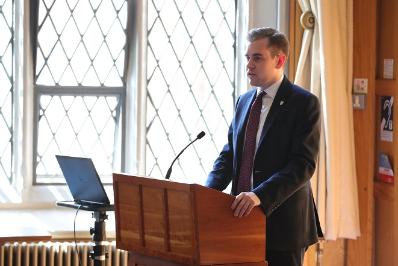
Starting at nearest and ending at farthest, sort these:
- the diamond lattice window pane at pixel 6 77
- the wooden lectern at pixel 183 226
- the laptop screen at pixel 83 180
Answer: the wooden lectern at pixel 183 226, the laptop screen at pixel 83 180, the diamond lattice window pane at pixel 6 77

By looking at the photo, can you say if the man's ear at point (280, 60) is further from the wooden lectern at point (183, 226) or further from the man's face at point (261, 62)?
the wooden lectern at point (183, 226)

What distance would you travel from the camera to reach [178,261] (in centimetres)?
272

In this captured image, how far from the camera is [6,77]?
4.74m

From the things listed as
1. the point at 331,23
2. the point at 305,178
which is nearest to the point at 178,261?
the point at 305,178

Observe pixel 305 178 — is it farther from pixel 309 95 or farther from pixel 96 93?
pixel 96 93

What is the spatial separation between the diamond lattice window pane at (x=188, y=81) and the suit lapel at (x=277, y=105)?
1.80m

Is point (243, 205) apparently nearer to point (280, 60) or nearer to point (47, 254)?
point (280, 60)

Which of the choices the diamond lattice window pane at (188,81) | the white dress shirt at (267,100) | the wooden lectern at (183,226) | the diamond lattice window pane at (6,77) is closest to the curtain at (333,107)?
the diamond lattice window pane at (188,81)

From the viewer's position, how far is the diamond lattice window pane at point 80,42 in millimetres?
4797

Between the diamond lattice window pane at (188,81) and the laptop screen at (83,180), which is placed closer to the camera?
the laptop screen at (83,180)

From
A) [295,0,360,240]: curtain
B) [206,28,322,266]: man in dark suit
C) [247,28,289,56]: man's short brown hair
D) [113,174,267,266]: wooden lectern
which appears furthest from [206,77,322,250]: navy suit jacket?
[295,0,360,240]: curtain

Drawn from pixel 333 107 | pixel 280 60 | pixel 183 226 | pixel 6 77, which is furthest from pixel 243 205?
pixel 6 77

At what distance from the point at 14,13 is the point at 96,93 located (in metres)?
0.66

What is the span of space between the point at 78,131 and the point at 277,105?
77.9 inches
